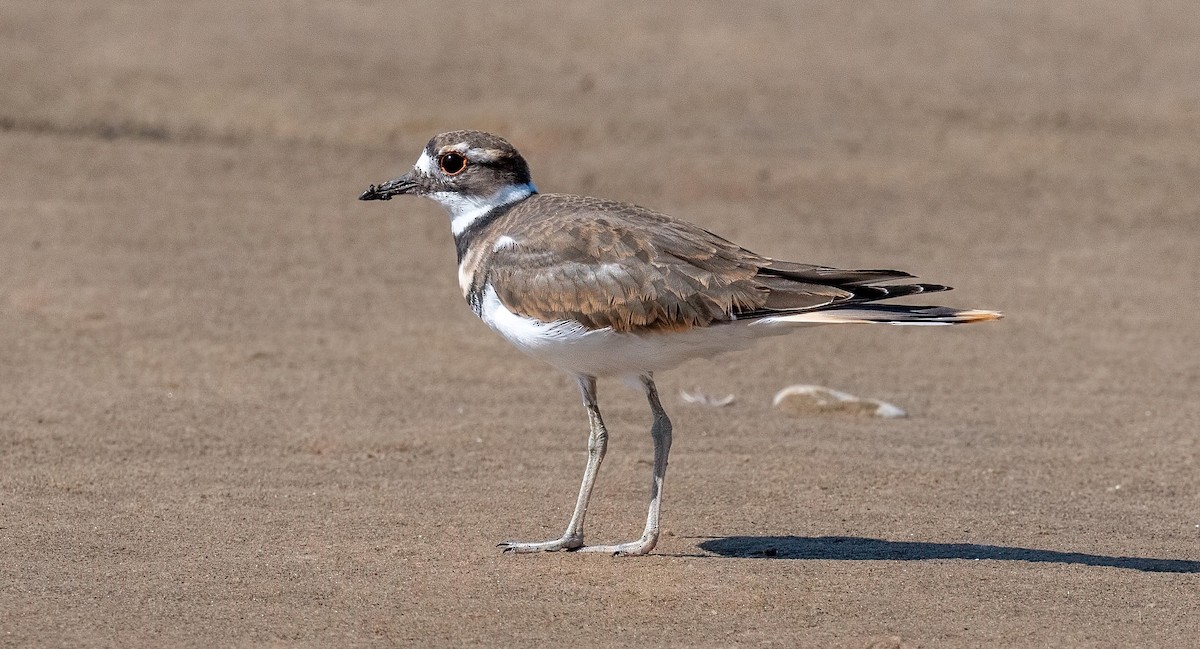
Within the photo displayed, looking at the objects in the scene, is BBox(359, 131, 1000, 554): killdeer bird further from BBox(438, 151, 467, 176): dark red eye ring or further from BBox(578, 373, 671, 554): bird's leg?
BBox(438, 151, 467, 176): dark red eye ring

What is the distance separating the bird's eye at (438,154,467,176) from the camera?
7094mm

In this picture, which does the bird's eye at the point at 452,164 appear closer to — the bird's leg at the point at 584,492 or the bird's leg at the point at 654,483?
the bird's leg at the point at 584,492

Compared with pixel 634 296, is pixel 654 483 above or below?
below

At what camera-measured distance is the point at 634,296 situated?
6.39m

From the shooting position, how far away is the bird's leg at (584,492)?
21.7ft

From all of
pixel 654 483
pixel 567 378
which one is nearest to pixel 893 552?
pixel 654 483

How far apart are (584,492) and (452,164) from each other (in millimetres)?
1594

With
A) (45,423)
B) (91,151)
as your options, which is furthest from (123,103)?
(45,423)

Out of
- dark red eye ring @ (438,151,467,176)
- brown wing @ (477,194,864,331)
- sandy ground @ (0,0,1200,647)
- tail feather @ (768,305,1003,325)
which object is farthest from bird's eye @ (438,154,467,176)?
tail feather @ (768,305,1003,325)

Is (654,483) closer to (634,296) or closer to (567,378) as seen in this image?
(634,296)

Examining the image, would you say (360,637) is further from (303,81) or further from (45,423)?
(303,81)

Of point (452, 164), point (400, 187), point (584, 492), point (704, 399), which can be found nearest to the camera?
point (584, 492)

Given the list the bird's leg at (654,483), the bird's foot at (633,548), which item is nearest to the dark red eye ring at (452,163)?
the bird's leg at (654,483)

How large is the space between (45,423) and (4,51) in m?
8.58
